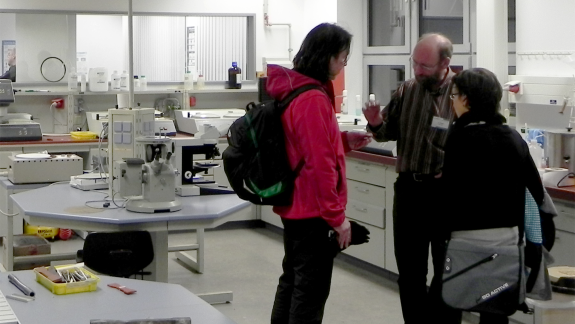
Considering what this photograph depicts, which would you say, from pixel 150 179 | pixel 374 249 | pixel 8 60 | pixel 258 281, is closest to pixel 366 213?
pixel 374 249

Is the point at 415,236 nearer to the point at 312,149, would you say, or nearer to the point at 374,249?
the point at 312,149

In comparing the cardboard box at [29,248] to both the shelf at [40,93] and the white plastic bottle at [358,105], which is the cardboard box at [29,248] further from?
the white plastic bottle at [358,105]

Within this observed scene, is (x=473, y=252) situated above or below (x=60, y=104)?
below

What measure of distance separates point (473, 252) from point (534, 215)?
287 mm

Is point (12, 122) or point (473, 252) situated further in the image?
point (12, 122)

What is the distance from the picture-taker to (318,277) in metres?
2.86

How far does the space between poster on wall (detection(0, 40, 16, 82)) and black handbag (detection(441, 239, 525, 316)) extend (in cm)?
520

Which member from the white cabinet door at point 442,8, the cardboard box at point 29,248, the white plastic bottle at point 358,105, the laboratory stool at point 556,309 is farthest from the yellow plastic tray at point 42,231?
the laboratory stool at point 556,309

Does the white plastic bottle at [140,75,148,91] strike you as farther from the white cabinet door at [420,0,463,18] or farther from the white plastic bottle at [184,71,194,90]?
the white cabinet door at [420,0,463,18]

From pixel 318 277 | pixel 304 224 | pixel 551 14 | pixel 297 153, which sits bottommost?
pixel 318 277

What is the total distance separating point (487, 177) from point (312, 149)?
0.62 m

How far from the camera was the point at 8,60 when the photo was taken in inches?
286

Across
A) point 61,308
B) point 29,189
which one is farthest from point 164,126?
point 61,308

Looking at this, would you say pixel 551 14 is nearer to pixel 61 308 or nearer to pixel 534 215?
pixel 534 215
